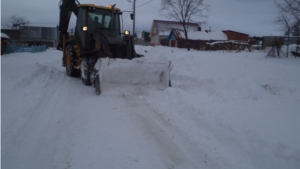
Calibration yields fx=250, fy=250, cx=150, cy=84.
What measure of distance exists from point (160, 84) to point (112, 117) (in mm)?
2980

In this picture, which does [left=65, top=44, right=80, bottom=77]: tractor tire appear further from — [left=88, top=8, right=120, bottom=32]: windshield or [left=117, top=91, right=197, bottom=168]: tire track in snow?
[left=117, top=91, right=197, bottom=168]: tire track in snow

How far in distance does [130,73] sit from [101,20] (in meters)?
2.78

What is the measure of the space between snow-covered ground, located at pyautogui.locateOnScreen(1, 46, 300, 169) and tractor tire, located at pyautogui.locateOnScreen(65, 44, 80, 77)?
2.46 metres

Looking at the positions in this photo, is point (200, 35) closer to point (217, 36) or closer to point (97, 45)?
point (217, 36)

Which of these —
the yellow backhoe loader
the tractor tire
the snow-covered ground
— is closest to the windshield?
the yellow backhoe loader

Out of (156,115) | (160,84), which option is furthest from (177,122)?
(160,84)

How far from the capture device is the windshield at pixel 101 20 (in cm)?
922

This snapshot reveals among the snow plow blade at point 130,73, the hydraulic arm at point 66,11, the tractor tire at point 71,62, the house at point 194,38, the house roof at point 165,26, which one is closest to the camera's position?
the snow plow blade at point 130,73

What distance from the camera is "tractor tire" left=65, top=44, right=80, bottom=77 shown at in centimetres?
1021

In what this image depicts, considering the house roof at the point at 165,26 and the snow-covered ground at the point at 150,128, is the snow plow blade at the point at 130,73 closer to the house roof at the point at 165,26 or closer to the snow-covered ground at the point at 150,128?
the snow-covered ground at the point at 150,128

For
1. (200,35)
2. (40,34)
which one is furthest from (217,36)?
(40,34)

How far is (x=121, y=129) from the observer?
4855mm

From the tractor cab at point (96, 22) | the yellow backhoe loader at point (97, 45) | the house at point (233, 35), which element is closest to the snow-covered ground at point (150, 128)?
the yellow backhoe loader at point (97, 45)

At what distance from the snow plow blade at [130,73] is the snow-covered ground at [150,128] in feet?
0.55
